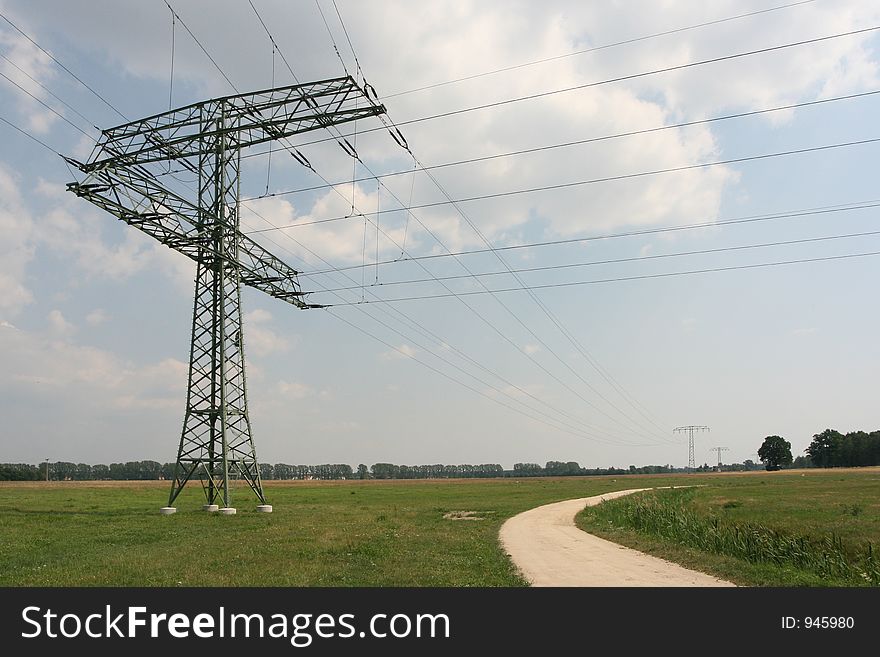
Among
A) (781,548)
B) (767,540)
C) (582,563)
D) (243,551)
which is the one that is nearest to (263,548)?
(243,551)

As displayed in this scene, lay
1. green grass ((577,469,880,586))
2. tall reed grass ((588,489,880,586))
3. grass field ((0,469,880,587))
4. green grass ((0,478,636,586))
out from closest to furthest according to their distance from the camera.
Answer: green grass ((0,478,636,586)) → grass field ((0,469,880,587)) → green grass ((577,469,880,586)) → tall reed grass ((588,489,880,586))

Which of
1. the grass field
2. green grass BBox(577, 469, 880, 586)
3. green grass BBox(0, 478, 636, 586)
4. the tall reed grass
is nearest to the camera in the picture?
green grass BBox(0, 478, 636, 586)

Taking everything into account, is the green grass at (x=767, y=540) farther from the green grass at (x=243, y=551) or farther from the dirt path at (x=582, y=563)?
the green grass at (x=243, y=551)

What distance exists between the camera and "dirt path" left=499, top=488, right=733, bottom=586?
691 inches

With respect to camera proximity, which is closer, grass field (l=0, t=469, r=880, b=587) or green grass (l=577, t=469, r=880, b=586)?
grass field (l=0, t=469, r=880, b=587)

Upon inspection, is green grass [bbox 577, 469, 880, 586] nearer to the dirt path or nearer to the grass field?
the grass field

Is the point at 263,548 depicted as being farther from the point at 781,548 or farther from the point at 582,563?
the point at 781,548

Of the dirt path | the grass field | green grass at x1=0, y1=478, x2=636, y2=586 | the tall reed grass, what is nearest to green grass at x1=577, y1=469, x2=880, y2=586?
the tall reed grass

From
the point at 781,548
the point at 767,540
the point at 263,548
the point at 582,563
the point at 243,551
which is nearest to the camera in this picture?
the point at 582,563

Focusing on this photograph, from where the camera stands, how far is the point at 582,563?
21.3 m

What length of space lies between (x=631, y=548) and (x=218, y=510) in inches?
888
